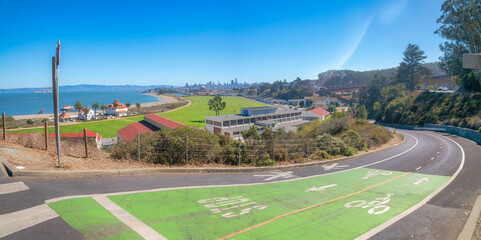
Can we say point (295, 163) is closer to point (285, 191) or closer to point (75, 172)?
point (285, 191)

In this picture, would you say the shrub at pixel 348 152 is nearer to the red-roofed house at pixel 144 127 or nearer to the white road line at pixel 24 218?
the white road line at pixel 24 218

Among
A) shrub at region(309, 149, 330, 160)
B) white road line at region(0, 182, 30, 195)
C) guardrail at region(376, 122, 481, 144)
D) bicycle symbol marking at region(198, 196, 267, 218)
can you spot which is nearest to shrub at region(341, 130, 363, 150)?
shrub at region(309, 149, 330, 160)

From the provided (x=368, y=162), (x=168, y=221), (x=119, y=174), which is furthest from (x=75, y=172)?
(x=368, y=162)

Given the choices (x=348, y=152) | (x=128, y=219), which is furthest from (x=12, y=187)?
(x=348, y=152)

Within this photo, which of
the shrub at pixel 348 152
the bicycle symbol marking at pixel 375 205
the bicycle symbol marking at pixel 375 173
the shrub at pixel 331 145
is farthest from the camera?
the shrub at pixel 348 152

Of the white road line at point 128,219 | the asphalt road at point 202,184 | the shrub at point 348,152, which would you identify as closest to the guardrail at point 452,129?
the shrub at point 348,152

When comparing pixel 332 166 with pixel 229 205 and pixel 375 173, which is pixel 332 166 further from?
pixel 229 205
